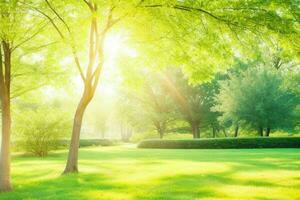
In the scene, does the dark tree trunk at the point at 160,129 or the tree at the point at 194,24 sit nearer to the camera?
the tree at the point at 194,24

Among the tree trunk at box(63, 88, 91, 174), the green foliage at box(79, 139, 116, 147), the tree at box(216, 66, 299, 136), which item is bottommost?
the green foliage at box(79, 139, 116, 147)

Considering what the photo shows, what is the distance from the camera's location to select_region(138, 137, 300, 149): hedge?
37500mm

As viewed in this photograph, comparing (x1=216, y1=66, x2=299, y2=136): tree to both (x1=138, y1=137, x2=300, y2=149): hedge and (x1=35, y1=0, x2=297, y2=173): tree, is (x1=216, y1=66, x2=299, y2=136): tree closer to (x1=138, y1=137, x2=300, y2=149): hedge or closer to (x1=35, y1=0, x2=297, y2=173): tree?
(x1=138, y1=137, x2=300, y2=149): hedge

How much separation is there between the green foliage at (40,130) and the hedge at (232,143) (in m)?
13.7

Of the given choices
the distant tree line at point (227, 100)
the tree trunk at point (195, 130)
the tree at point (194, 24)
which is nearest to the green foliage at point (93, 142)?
the distant tree line at point (227, 100)

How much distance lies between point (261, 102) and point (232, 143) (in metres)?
6.53

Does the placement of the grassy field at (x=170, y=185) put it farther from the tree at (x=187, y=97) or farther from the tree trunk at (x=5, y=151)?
the tree at (x=187, y=97)

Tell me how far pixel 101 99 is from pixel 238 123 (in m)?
56.4

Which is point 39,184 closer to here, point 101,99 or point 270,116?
point 270,116

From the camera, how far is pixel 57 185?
1303cm

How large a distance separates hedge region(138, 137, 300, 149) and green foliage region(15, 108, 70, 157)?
45.0 feet

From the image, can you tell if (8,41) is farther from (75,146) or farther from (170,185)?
(170,185)

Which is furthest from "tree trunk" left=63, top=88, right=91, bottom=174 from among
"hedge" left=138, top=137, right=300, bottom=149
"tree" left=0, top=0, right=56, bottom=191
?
"hedge" left=138, top=137, right=300, bottom=149

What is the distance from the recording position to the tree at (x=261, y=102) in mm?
42562
